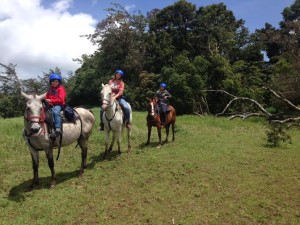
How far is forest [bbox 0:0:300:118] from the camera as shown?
26.3 meters

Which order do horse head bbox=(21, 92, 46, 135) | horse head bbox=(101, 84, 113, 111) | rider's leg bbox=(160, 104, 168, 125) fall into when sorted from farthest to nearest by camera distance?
rider's leg bbox=(160, 104, 168, 125) < horse head bbox=(101, 84, 113, 111) < horse head bbox=(21, 92, 46, 135)

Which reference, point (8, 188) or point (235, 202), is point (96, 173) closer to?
point (8, 188)

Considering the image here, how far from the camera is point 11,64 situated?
44094 millimetres

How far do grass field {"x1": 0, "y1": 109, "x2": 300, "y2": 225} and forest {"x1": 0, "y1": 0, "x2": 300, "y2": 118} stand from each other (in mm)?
12676

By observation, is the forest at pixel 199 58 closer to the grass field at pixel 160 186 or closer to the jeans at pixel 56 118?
the grass field at pixel 160 186

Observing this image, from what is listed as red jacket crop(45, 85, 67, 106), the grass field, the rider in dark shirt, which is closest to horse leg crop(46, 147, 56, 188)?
the grass field

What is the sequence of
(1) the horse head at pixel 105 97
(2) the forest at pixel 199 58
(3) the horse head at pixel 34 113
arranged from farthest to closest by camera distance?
1. (2) the forest at pixel 199 58
2. (1) the horse head at pixel 105 97
3. (3) the horse head at pixel 34 113

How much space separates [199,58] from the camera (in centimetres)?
2725

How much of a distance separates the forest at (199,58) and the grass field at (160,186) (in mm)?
12676

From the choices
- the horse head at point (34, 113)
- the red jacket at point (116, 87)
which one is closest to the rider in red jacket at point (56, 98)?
the horse head at point (34, 113)

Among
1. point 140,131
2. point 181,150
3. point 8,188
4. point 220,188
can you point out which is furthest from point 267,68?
point 8,188

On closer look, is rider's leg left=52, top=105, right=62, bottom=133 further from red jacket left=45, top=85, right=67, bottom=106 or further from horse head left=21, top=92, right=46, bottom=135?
horse head left=21, top=92, right=46, bottom=135

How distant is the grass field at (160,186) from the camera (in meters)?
6.90

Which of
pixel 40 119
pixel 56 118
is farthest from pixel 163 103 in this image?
pixel 40 119
